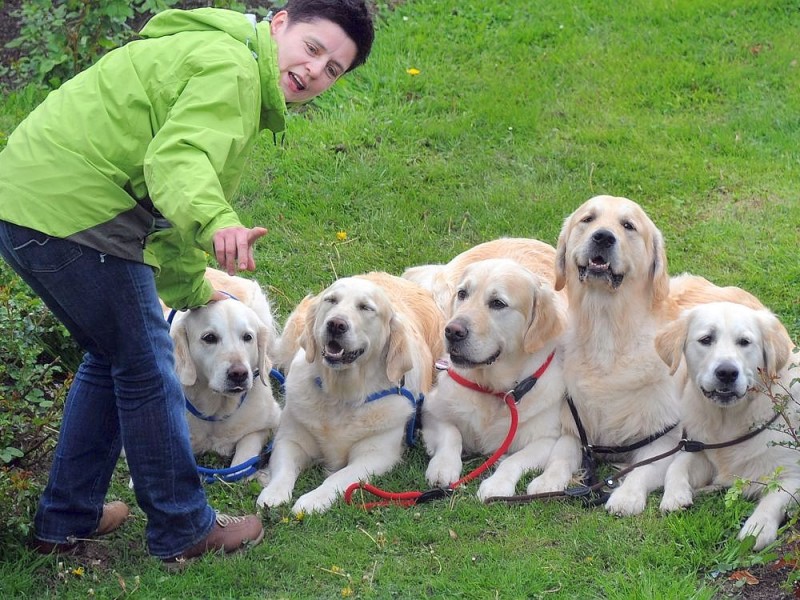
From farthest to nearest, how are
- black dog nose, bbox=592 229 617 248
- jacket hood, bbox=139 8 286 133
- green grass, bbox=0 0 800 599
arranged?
black dog nose, bbox=592 229 617 248 → green grass, bbox=0 0 800 599 → jacket hood, bbox=139 8 286 133

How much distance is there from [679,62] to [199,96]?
6246mm

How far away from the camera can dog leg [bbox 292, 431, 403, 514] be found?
4.29m

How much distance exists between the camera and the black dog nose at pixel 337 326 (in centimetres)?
448

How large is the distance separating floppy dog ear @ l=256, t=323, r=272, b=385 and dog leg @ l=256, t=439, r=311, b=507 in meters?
0.35

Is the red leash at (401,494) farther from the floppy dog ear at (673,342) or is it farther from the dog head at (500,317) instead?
the floppy dog ear at (673,342)

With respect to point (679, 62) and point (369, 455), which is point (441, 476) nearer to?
point (369, 455)

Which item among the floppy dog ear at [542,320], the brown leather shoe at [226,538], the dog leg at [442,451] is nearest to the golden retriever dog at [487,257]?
the floppy dog ear at [542,320]

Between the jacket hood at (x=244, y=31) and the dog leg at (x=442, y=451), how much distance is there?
6.07 feet

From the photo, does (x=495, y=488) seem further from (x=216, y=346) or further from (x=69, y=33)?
(x=69, y=33)

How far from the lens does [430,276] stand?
599 centimetres

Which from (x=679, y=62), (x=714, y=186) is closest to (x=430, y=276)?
(x=714, y=186)

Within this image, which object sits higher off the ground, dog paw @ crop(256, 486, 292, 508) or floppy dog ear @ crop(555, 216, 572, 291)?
floppy dog ear @ crop(555, 216, 572, 291)

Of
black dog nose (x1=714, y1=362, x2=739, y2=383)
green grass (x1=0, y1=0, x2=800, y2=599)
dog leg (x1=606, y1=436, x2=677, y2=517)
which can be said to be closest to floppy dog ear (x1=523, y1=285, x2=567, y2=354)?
dog leg (x1=606, y1=436, x2=677, y2=517)

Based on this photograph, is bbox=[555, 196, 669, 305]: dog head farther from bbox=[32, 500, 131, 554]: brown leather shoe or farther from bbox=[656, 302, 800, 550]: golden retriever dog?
bbox=[32, 500, 131, 554]: brown leather shoe
